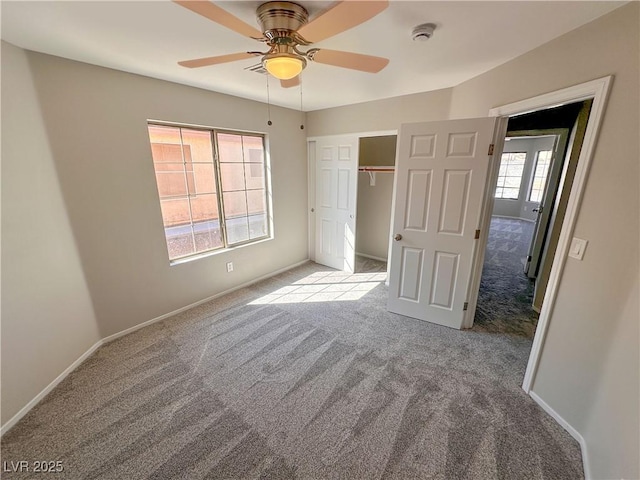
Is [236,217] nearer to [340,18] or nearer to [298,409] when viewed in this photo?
[298,409]

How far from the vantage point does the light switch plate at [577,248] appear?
153 centimetres

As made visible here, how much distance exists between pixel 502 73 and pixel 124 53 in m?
2.91

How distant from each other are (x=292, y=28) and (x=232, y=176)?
221 cm

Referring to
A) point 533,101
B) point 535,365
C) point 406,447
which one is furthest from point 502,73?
point 406,447

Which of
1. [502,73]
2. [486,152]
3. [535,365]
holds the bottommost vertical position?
[535,365]

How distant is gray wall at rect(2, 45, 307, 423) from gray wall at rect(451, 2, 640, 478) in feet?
9.96

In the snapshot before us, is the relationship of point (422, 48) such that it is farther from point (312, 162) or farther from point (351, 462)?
point (351, 462)

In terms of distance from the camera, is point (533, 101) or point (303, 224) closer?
point (533, 101)

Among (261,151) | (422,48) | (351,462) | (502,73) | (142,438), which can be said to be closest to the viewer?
(351,462)

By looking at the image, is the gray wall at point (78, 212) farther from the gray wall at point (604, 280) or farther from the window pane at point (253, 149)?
the gray wall at point (604, 280)

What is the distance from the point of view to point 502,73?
2.09 meters

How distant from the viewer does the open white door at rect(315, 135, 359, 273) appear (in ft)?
12.0

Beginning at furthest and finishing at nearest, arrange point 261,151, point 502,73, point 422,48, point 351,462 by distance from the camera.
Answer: point 261,151, point 502,73, point 422,48, point 351,462

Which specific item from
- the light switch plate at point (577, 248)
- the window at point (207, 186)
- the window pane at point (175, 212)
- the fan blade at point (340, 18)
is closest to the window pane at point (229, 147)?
the window at point (207, 186)
